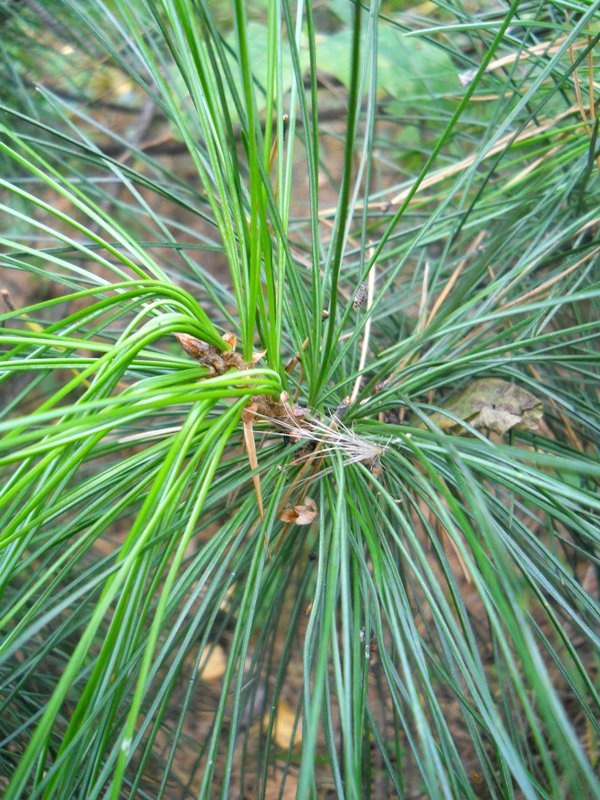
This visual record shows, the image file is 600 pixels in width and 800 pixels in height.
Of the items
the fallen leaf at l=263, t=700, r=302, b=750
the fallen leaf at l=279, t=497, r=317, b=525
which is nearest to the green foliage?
the fallen leaf at l=279, t=497, r=317, b=525

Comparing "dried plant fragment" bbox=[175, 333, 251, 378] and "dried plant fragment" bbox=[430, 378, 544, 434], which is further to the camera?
"dried plant fragment" bbox=[430, 378, 544, 434]

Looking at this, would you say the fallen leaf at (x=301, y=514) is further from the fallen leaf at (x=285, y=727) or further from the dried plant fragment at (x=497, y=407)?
the fallen leaf at (x=285, y=727)

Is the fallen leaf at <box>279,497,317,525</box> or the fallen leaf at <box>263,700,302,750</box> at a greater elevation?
the fallen leaf at <box>279,497,317,525</box>

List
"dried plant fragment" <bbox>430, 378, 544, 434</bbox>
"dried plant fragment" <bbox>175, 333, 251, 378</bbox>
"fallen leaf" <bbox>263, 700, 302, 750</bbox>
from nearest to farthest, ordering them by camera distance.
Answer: "dried plant fragment" <bbox>175, 333, 251, 378</bbox>
"dried plant fragment" <bbox>430, 378, 544, 434</bbox>
"fallen leaf" <bbox>263, 700, 302, 750</bbox>

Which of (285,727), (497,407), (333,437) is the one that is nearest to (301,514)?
(333,437)

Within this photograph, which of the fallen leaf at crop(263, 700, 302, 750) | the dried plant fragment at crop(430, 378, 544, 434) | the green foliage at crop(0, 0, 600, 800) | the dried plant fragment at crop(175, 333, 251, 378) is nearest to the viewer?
the green foliage at crop(0, 0, 600, 800)

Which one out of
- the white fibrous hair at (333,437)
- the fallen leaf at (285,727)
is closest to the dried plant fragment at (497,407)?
the white fibrous hair at (333,437)

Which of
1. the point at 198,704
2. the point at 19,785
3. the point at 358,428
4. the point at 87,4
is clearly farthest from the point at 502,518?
the point at 87,4

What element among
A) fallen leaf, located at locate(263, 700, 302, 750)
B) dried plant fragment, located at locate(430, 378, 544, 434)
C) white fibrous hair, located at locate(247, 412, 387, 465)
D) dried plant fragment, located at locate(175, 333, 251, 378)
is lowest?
fallen leaf, located at locate(263, 700, 302, 750)

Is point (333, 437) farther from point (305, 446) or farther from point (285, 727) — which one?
point (285, 727)

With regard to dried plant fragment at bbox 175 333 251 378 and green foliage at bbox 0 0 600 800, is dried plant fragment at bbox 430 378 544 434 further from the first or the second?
dried plant fragment at bbox 175 333 251 378
